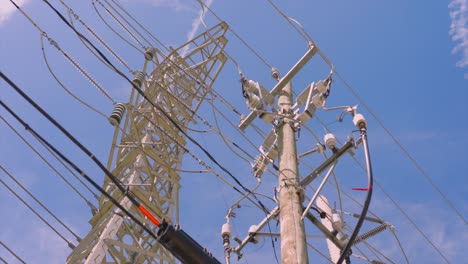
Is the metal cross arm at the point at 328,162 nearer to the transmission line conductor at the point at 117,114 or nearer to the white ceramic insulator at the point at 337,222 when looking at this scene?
the white ceramic insulator at the point at 337,222

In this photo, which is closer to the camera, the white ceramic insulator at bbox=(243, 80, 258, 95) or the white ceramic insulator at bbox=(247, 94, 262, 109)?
the white ceramic insulator at bbox=(247, 94, 262, 109)

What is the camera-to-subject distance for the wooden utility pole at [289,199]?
5.61m

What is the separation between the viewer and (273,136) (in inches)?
325

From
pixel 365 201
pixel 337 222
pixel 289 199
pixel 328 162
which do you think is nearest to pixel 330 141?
pixel 328 162

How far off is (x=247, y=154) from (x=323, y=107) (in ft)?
5.17

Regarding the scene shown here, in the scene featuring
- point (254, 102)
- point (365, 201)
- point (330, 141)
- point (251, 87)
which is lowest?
point (365, 201)

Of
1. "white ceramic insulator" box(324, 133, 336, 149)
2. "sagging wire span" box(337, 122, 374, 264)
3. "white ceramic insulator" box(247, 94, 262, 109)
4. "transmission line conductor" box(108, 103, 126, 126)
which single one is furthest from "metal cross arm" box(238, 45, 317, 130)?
"transmission line conductor" box(108, 103, 126, 126)

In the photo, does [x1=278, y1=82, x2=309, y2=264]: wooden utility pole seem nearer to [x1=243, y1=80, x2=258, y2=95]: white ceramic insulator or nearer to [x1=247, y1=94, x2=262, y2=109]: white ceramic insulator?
[x1=247, y1=94, x2=262, y2=109]: white ceramic insulator

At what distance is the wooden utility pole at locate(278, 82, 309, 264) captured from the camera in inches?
221

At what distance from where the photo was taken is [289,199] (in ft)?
20.9

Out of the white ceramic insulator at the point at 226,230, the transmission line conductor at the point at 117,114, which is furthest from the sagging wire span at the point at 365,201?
the transmission line conductor at the point at 117,114

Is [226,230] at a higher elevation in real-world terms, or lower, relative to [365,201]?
higher

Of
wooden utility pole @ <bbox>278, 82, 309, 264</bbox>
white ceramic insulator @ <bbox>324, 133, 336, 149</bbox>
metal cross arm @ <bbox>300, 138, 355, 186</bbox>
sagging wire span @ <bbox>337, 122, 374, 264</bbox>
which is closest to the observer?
sagging wire span @ <bbox>337, 122, 374, 264</bbox>

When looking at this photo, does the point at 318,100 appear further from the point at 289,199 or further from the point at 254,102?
the point at 289,199
